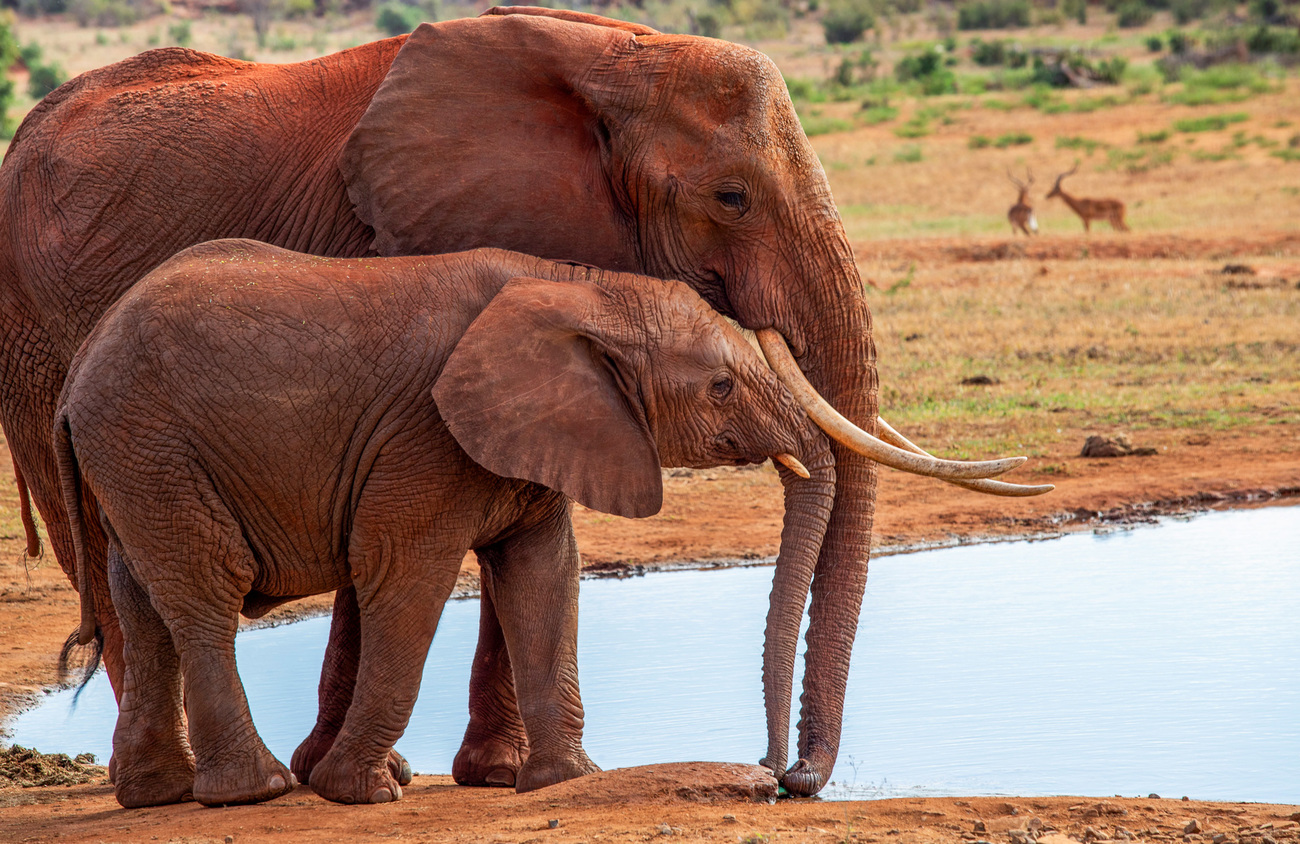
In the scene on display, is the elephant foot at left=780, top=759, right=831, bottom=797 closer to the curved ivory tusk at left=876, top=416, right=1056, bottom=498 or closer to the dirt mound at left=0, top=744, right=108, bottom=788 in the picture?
the curved ivory tusk at left=876, top=416, right=1056, bottom=498

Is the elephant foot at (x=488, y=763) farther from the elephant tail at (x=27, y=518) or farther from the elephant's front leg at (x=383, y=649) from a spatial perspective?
the elephant tail at (x=27, y=518)

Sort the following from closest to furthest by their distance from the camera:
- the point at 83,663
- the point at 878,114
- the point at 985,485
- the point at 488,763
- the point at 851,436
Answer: the point at 851,436
the point at 985,485
the point at 488,763
the point at 83,663
the point at 878,114

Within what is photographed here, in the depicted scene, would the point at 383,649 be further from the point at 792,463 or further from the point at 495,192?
the point at 495,192

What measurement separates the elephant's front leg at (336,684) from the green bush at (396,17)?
131 ft

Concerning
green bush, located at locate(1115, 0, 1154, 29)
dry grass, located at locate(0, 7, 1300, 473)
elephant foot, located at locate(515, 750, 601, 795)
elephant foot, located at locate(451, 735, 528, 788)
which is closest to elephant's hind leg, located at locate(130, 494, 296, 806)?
elephant foot, located at locate(515, 750, 601, 795)

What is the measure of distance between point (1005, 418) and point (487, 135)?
21.2 ft

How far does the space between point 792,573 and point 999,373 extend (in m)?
7.77

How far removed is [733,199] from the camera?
5438 mm

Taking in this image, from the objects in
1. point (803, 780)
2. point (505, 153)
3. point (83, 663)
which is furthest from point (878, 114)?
point (803, 780)

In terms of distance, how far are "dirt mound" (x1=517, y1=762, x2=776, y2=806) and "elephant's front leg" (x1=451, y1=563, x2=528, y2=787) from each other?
81 cm

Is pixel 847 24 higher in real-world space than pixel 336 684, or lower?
higher

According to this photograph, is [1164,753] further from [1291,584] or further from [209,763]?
[209,763]

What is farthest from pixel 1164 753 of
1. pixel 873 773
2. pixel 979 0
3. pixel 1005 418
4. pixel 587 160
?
pixel 979 0

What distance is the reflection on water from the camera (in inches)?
240
